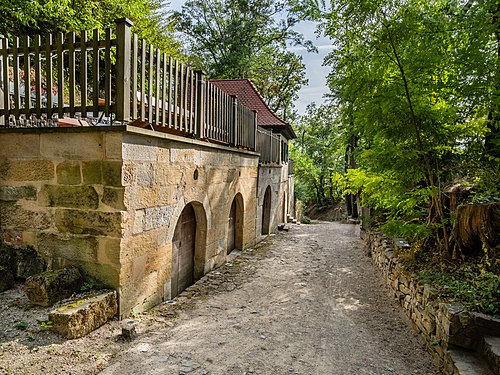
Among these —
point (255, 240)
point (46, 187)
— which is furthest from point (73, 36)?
point (255, 240)

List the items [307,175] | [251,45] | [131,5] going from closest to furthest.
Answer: [131,5] < [251,45] < [307,175]

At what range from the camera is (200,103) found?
206 inches

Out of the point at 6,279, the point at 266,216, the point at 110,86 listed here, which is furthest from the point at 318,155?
the point at 6,279

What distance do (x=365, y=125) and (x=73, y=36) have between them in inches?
151

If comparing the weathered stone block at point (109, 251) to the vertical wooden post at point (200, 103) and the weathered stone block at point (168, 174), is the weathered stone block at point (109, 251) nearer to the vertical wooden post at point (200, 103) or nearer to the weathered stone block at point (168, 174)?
the weathered stone block at point (168, 174)

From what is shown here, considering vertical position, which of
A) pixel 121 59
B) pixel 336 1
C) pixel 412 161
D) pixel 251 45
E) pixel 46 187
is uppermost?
pixel 251 45

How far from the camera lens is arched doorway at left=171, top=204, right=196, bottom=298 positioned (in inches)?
205

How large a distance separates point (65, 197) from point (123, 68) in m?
1.59

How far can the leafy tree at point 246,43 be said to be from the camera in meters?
20.7

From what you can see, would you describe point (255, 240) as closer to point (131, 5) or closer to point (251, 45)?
point (131, 5)

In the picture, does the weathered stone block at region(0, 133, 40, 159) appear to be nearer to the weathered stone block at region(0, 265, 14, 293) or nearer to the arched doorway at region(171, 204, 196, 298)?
the weathered stone block at region(0, 265, 14, 293)

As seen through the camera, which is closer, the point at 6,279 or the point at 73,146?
the point at 73,146

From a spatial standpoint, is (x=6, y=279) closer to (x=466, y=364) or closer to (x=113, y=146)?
(x=113, y=146)

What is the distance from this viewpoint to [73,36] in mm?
3439
